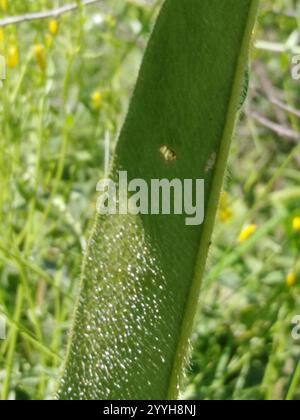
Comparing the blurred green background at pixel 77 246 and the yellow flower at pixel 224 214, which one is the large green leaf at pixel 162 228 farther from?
the yellow flower at pixel 224 214

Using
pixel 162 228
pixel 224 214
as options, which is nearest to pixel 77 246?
pixel 224 214

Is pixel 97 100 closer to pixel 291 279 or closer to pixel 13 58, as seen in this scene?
pixel 13 58

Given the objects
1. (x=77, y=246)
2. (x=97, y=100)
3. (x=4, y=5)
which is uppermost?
(x=4, y=5)

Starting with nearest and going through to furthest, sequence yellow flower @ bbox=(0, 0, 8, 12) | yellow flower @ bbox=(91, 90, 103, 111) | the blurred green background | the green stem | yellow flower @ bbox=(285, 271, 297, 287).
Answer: the green stem
the blurred green background
yellow flower @ bbox=(285, 271, 297, 287)
yellow flower @ bbox=(0, 0, 8, 12)
yellow flower @ bbox=(91, 90, 103, 111)

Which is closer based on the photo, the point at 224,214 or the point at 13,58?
the point at 13,58

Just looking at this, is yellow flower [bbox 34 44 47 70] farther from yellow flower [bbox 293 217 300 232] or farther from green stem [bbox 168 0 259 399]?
green stem [bbox 168 0 259 399]

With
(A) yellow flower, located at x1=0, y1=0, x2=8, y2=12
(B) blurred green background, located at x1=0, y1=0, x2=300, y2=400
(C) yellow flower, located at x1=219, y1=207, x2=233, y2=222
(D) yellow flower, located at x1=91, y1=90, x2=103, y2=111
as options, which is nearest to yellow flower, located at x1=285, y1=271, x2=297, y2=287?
(B) blurred green background, located at x1=0, y1=0, x2=300, y2=400

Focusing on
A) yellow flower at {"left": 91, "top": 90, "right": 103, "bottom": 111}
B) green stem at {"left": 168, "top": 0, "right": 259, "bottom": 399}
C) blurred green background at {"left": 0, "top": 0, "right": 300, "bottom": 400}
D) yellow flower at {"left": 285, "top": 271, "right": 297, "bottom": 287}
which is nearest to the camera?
green stem at {"left": 168, "top": 0, "right": 259, "bottom": 399}
